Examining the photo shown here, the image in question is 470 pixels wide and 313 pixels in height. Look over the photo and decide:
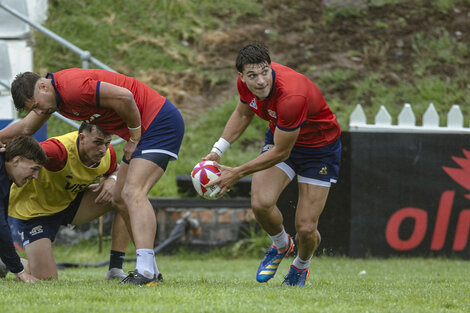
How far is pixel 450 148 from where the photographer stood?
9.88 m

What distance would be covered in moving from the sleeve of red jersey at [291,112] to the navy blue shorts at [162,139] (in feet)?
2.76

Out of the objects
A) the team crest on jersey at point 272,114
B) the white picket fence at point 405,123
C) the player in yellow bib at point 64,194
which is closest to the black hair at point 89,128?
the player in yellow bib at point 64,194

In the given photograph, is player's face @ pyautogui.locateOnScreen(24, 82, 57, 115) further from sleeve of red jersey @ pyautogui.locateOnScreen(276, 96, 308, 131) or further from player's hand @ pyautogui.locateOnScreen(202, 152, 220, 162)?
sleeve of red jersey @ pyautogui.locateOnScreen(276, 96, 308, 131)

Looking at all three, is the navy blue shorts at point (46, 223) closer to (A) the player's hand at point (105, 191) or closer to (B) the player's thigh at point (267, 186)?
(A) the player's hand at point (105, 191)

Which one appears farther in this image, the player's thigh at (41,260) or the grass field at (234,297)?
the player's thigh at (41,260)

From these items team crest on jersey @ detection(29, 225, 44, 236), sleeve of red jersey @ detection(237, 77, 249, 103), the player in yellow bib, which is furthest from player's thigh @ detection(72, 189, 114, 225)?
sleeve of red jersey @ detection(237, 77, 249, 103)

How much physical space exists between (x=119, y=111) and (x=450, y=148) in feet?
19.1

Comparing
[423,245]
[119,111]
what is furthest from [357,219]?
[119,111]

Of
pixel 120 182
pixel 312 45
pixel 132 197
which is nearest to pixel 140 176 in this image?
pixel 132 197

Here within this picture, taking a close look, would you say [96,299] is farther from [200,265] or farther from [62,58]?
[62,58]

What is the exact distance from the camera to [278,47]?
13.7m

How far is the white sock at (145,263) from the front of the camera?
546cm

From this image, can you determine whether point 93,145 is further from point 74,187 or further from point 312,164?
point 312,164

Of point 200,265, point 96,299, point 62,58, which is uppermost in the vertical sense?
point 62,58
